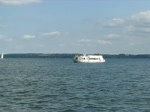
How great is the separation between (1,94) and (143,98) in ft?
64.5

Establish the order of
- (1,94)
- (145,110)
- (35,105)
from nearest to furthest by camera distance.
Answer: (145,110) < (35,105) < (1,94)

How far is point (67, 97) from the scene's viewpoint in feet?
163

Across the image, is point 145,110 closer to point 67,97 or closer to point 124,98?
point 124,98

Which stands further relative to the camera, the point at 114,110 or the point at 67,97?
the point at 67,97

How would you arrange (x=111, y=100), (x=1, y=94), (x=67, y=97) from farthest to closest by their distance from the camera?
(x=1, y=94) < (x=67, y=97) < (x=111, y=100)

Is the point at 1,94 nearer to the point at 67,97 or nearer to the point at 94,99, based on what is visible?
the point at 67,97

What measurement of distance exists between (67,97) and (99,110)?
11194 millimetres

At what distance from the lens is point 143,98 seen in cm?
4853

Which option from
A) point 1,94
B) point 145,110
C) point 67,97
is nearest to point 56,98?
point 67,97

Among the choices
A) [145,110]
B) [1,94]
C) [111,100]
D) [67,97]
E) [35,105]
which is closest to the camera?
[145,110]

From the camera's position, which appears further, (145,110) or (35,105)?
(35,105)

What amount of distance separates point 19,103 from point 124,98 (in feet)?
44.3

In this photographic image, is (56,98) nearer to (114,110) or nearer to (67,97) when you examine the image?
(67,97)

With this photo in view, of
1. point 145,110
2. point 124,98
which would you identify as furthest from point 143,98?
point 145,110
